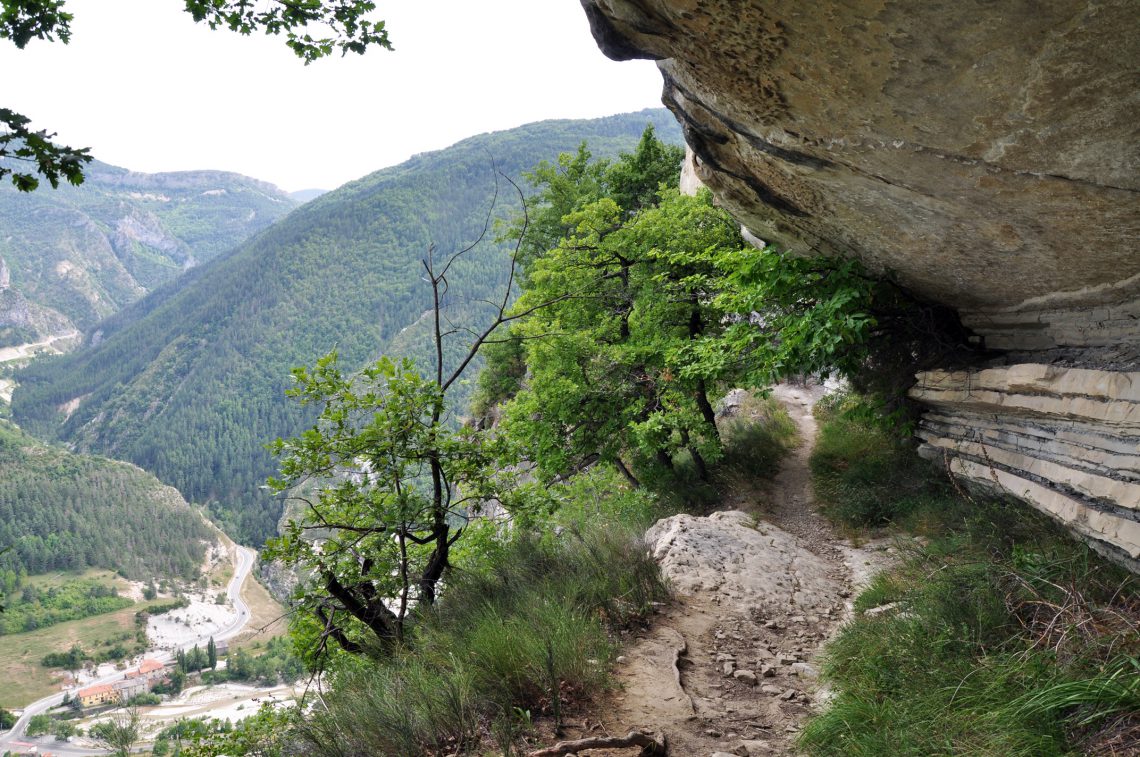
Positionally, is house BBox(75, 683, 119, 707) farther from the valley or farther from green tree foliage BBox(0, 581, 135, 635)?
the valley

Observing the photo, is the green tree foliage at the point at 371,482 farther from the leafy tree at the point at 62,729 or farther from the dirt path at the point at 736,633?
the leafy tree at the point at 62,729

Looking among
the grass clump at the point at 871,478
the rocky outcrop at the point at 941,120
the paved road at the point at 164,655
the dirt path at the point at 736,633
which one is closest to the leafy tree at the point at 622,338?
the grass clump at the point at 871,478

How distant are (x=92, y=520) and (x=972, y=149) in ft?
555

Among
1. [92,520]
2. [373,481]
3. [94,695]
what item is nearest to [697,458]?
[373,481]

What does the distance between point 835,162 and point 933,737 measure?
153 inches

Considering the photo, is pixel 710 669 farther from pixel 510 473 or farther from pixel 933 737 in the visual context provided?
pixel 510 473

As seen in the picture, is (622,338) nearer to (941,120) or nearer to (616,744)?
(941,120)

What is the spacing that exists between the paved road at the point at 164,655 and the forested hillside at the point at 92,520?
9383 millimetres

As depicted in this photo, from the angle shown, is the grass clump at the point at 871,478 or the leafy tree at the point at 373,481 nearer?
the leafy tree at the point at 373,481

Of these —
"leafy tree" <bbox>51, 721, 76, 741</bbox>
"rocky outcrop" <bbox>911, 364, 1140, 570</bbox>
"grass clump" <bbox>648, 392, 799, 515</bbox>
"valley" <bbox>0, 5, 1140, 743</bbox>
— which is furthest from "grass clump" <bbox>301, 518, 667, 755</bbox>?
"leafy tree" <bbox>51, 721, 76, 741</bbox>

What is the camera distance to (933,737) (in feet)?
10.1

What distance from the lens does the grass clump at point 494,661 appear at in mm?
3834

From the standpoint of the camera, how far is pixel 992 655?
142 inches

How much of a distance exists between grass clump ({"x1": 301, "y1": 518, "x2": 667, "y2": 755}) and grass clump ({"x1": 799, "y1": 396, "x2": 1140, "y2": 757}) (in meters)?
1.60
